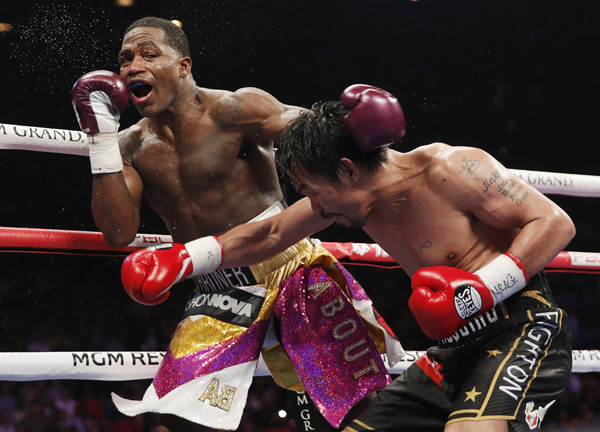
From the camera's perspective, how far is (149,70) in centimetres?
190

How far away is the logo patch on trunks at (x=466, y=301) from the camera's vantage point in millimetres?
1330

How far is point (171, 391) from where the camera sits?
5.60ft

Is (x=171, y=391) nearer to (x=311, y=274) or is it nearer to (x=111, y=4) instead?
(x=311, y=274)

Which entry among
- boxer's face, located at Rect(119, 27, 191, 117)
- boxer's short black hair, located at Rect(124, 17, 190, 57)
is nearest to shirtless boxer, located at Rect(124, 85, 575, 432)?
boxer's face, located at Rect(119, 27, 191, 117)

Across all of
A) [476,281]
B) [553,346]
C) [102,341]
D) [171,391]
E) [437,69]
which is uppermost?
[476,281]

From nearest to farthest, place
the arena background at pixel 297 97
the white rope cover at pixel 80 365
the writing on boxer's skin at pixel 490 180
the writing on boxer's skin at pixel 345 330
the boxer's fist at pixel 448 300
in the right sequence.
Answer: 1. the boxer's fist at pixel 448 300
2. the writing on boxer's skin at pixel 490 180
3. the white rope cover at pixel 80 365
4. the writing on boxer's skin at pixel 345 330
5. the arena background at pixel 297 97

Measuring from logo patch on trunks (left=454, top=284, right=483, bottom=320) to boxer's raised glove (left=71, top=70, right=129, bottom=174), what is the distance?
943 mm

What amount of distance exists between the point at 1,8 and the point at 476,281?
4267 mm

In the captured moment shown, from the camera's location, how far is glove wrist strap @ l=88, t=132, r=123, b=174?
1776 millimetres

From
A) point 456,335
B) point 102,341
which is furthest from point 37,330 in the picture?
point 456,335

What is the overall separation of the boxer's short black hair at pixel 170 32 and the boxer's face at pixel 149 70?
0.02m

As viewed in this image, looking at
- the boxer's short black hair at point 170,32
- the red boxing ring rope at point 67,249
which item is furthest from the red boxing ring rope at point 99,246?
the boxer's short black hair at point 170,32

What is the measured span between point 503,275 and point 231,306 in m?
0.76

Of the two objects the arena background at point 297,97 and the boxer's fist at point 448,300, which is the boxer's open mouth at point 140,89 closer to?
the boxer's fist at point 448,300
